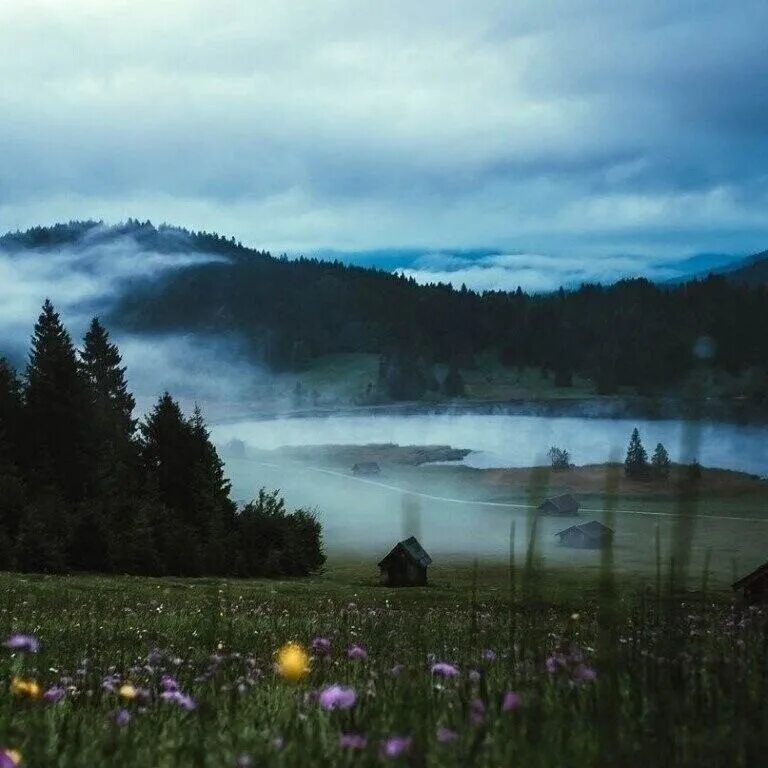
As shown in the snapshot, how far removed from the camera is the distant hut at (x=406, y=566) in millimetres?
109812

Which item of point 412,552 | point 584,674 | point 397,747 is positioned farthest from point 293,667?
point 412,552

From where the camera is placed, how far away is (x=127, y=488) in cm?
10169

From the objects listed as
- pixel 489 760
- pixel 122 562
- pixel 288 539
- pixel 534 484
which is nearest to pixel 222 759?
pixel 489 760

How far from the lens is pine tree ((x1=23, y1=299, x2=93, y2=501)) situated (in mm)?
104250

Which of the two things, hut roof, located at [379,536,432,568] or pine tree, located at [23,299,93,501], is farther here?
hut roof, located at [379,536,432,568]

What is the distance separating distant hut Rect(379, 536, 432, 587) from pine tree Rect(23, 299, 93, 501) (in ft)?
114

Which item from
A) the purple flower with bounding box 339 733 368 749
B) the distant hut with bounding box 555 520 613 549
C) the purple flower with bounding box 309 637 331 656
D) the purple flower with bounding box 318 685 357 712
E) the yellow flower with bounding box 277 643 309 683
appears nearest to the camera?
the purple flower with bounding box 339 733 368 749

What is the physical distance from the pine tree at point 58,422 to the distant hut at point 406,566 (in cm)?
3482

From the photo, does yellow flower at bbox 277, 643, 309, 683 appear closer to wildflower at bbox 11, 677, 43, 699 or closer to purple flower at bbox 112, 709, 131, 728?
wildflower at bbox 11, 677, 43, 699

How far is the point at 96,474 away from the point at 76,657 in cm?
10155

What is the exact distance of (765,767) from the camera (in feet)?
9.85

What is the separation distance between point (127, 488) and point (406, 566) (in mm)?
32258

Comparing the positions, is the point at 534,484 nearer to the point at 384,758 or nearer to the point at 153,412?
the point at 384,758

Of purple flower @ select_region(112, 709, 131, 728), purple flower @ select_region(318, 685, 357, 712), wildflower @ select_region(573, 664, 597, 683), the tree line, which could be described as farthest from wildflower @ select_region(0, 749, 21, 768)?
the tree line
